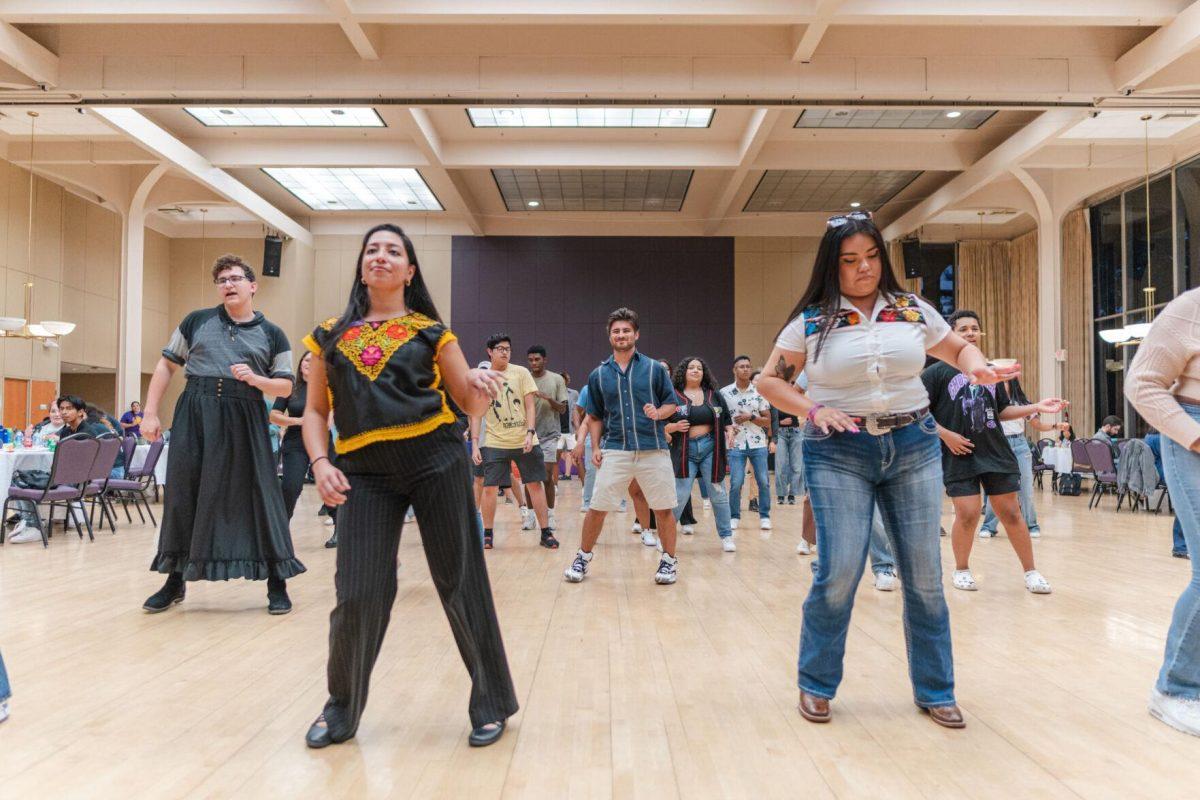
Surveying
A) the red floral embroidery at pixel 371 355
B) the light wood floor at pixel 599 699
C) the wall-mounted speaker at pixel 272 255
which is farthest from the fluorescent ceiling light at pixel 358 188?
the red floral embroidery at pixel 371 355

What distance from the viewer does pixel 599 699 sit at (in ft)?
Answer: 8.63

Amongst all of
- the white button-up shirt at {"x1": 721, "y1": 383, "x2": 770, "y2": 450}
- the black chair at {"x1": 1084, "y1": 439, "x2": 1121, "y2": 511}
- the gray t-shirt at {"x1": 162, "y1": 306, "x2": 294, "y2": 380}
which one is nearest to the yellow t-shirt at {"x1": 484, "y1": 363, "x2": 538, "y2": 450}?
the white button-up shirt at {"x1": 721, "y1": 383, "x2": 770, "y2": 450}

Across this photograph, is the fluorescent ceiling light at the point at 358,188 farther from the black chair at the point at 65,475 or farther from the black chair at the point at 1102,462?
the black chair at the point at 1102,462

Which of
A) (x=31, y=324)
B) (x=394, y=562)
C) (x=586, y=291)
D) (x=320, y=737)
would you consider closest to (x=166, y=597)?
(x=320, y=737)

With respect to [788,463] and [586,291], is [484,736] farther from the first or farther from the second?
[586,291]

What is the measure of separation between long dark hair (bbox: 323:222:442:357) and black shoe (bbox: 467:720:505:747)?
1.07 m

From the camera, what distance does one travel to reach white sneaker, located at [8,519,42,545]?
694 cm

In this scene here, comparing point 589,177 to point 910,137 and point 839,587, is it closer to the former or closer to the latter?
point 910,137

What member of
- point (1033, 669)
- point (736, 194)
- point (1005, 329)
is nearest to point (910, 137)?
point (736, 194)

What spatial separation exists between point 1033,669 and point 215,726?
2.69 meters

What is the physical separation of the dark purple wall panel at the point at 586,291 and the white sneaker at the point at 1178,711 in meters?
16.8

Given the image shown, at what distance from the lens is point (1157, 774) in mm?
2020

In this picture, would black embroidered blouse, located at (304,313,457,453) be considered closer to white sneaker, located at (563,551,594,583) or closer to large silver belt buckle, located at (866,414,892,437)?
large silver belt buckle, located at (866,414,892,437)

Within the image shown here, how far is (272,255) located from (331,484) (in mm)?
17173
